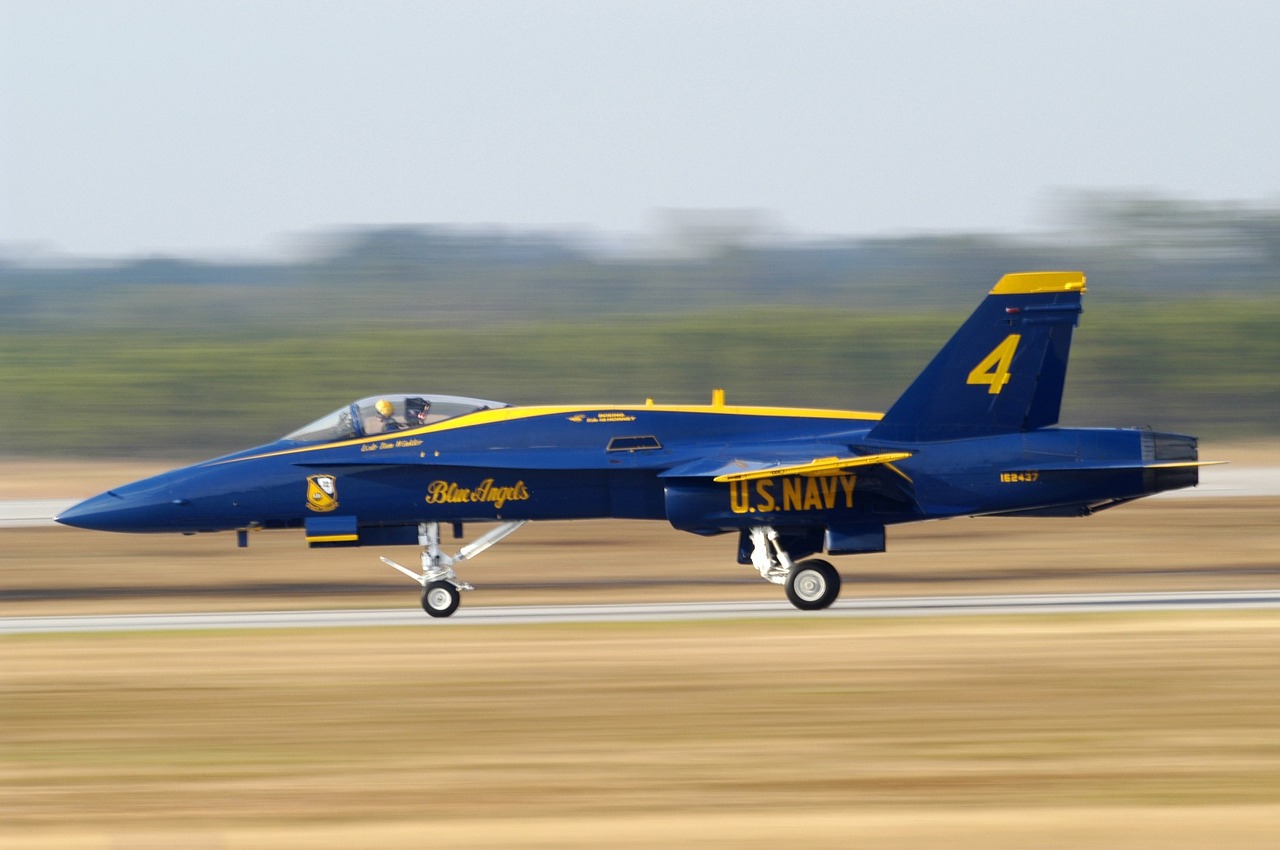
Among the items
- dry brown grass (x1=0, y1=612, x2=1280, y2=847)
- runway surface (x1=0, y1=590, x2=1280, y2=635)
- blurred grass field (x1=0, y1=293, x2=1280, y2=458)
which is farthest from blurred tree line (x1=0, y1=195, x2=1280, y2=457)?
dry brown grass (x1=0, y1=612, x2=1280, y2=847)

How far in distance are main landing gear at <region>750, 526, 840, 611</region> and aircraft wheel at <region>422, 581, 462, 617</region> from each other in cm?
346

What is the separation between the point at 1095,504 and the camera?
16359 millimetres

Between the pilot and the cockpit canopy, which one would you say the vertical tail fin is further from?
the pilot

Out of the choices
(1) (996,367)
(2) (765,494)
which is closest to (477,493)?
(2) (765,494)

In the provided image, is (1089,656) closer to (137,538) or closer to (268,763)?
(268,763)

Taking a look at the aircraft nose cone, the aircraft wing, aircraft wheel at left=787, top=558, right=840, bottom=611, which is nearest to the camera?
A: the aircraft wing

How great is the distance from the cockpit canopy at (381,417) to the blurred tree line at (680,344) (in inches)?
1093

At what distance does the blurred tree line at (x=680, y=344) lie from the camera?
149 ft

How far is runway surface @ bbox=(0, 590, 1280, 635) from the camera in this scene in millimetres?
16188

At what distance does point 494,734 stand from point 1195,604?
9872 millimetres

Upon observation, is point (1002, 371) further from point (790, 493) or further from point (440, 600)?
point (440, 600)

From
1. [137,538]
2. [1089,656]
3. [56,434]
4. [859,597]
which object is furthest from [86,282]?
[1089,656]

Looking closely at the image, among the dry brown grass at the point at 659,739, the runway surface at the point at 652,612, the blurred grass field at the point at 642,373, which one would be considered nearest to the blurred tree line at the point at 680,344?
the blurred grass field at the point at 642,373

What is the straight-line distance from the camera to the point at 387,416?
659 inches
